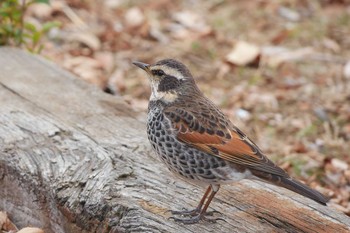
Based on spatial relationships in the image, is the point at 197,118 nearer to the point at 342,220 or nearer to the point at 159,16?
the point at 342,220

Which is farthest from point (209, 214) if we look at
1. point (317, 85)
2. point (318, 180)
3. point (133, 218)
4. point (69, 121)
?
point (317, 85)

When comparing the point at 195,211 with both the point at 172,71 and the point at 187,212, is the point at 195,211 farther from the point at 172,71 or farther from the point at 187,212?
the point at 172,71

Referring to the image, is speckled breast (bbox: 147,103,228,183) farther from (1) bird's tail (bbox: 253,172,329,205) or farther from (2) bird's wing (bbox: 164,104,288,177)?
(1) bird's tail (bbox: 253,172,329,205)

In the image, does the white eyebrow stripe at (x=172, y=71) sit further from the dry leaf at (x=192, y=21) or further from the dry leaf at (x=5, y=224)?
the dry leaf at (x=192, y=21)

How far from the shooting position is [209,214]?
5.20 meters

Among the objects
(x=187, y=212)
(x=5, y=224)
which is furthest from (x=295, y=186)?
(x=5, y=224)

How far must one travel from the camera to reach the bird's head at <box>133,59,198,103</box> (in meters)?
5.69

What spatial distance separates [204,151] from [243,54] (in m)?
5.06

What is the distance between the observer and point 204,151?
5.24 meters

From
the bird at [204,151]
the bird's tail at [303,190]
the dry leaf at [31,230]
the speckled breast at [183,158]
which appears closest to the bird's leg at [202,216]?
the bird at [204,151]

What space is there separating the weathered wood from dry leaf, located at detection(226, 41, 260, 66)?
3.64 metres

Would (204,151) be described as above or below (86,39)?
below

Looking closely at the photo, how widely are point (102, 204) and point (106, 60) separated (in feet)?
16.4

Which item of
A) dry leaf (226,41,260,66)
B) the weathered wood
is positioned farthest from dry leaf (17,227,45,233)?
dry leaf (226,41,260,66)
